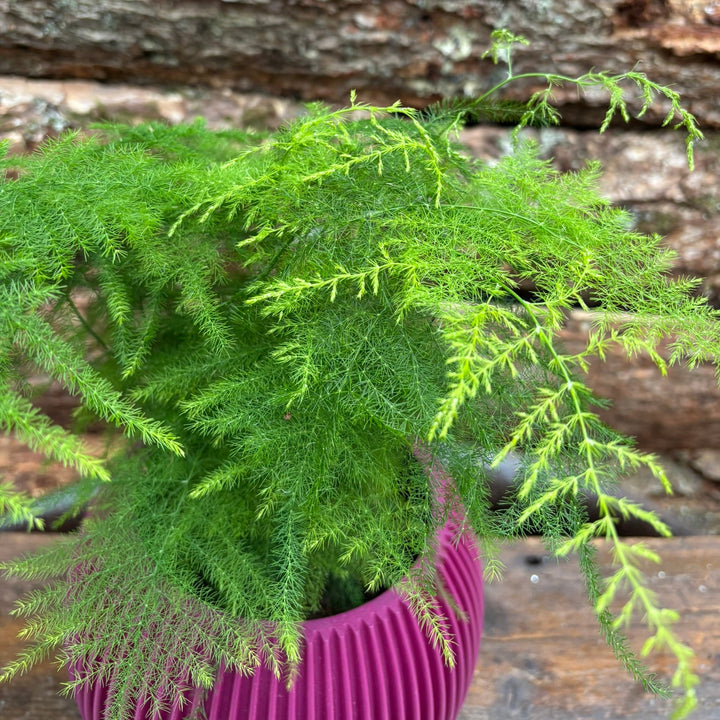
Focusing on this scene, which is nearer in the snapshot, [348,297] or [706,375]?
[348,297]

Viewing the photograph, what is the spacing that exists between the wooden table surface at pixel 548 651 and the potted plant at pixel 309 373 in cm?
18

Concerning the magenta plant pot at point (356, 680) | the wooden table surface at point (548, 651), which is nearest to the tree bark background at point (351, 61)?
the wooden table surface at point (548, 651)

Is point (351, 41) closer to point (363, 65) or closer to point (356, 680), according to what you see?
point (363, 65)

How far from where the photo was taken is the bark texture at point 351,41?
0.72 metres

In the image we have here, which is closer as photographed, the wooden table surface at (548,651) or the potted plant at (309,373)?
the potted plant at (309,373)

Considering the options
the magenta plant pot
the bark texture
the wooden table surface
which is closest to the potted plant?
the magenta plant pot

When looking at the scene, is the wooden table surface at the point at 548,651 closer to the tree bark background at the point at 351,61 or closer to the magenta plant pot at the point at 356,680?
the magenta plant pot at the point at 356,680

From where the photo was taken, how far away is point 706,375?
957mm

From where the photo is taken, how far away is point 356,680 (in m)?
0.45

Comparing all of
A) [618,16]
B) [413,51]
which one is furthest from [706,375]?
[413,51]

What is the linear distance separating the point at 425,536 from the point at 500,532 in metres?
0.05

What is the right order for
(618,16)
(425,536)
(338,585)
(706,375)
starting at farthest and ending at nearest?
(706,375) < (618,16) < (338,585) < (425,536)

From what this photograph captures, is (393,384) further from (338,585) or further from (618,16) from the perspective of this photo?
(618,16)

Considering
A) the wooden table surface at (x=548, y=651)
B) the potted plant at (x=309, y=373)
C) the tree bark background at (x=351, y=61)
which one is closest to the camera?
the potted plant at (x=309, y=373)
